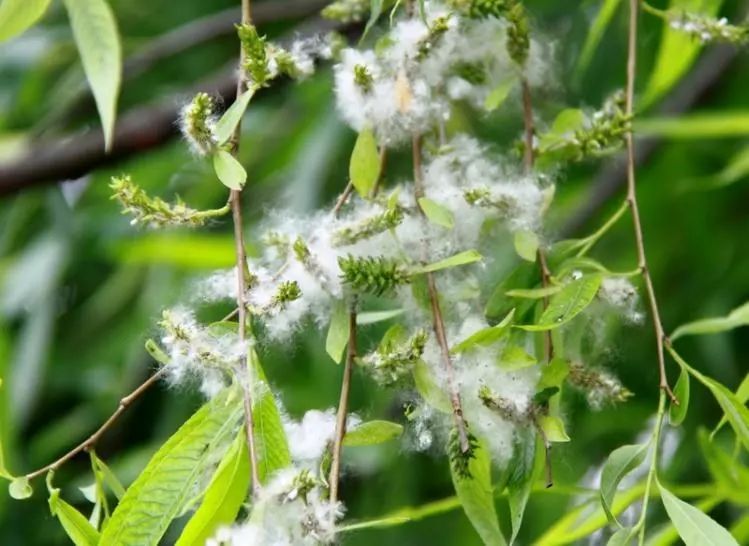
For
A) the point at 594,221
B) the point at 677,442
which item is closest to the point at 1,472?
A: the point at 677,442

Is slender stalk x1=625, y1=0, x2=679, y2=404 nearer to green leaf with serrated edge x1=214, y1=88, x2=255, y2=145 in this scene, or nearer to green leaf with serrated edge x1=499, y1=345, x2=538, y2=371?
green leaf with serrated edge x1=499, y1=345, x2=538, y2=371

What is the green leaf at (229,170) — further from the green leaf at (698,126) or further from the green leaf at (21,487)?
the green leaf at (698,126)

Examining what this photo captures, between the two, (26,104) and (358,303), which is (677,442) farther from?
(26,104)

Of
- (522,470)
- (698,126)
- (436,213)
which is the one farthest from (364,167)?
(698,126)

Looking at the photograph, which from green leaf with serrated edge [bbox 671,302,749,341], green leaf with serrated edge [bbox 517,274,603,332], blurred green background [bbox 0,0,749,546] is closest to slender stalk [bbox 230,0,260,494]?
green leaf with serrated edge [bbox 517,274,603,332]

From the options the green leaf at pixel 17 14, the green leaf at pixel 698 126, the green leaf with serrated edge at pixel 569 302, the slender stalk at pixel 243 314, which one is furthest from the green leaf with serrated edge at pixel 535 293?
the green leaf at pixel 698 126
